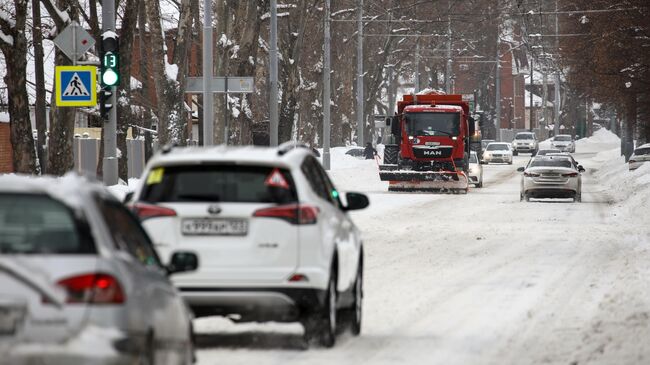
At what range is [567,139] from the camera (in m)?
105

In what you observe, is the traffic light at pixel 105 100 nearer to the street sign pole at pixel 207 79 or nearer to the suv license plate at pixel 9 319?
the street sign pole at pixel 207 79

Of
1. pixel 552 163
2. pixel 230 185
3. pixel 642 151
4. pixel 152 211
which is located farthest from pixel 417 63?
pixel 152 211

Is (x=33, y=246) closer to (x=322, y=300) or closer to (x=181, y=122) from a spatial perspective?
(x=322, y=300)

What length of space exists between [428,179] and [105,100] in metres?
22.6

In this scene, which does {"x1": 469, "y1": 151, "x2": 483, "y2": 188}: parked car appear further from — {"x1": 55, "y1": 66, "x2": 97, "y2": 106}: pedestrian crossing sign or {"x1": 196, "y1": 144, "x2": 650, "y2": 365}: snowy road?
{"x1": 55, "y1": 66, "x2": 97, "y2": 106}: pedestrian crossing sign

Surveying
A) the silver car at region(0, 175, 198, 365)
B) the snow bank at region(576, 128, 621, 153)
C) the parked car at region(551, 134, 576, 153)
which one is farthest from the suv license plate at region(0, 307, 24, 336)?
the snow bank at region(576, 128, 621, 153)

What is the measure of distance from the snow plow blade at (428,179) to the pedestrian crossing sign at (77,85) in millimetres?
23454

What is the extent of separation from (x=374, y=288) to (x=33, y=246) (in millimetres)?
10239

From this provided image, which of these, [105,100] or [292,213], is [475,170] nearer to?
[105,100]

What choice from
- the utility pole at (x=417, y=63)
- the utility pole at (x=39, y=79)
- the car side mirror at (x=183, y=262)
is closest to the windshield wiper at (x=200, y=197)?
the car side mirror at (x=183, y=262)

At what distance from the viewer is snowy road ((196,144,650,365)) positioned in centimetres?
1123

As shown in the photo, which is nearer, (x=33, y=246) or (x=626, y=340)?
(x=33, y=246)

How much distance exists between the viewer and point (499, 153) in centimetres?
8469

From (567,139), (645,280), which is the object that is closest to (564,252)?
(645,280)
